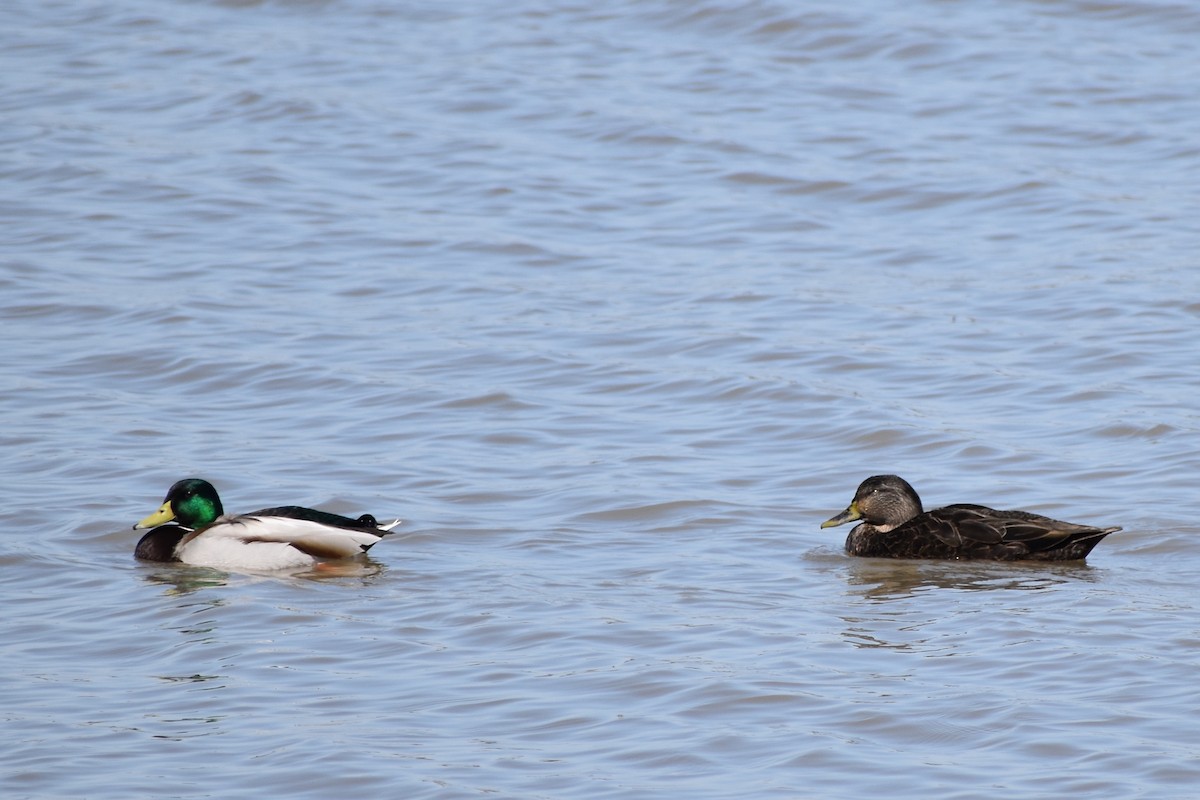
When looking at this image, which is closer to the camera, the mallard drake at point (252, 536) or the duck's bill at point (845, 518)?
the mallard drake at point (252, 536)

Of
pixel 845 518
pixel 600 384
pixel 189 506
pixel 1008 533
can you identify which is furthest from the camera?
pixel 600 384

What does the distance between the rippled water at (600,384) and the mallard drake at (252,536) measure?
6.4 inches

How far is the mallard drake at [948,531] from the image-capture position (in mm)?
8930

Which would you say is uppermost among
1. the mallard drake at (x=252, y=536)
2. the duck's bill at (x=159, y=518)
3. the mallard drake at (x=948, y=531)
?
the duck's bill at (x=159, y=518)

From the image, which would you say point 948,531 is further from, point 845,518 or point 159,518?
point 159,518

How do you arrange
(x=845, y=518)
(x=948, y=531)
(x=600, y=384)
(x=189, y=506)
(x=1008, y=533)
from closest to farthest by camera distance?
(x=1008, y=533) → (x=948, y=531) → (x=845, y=518) → (x=189, y=506) → (x=600, y=384)

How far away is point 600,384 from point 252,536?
3.61m

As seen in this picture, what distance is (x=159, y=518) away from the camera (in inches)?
373

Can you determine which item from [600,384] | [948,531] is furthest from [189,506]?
[948,531]

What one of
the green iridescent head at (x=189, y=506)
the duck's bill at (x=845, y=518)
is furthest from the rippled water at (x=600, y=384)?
the green iridescent head at (x=189, y=506)

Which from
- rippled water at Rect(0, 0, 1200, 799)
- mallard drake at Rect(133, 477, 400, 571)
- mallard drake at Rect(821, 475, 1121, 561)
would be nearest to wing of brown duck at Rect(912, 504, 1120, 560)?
mallard drake at Rect(821, 475, 1121, 561)

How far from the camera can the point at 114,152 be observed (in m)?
18.2

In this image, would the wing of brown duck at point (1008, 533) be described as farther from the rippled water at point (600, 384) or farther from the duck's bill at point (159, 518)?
the duck's bill at point (159, 518)

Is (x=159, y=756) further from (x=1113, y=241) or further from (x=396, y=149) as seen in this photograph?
(x=396, y=149)
